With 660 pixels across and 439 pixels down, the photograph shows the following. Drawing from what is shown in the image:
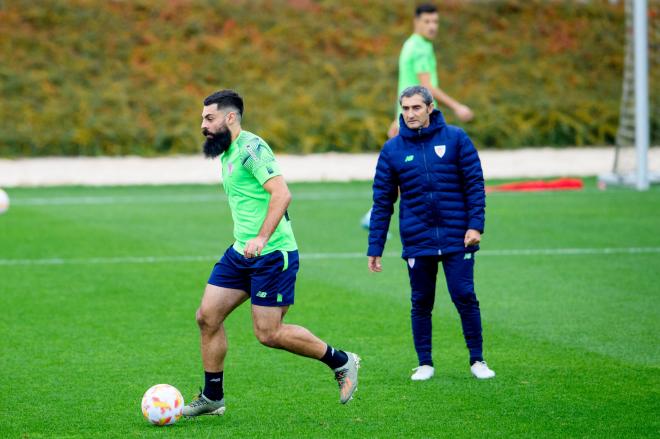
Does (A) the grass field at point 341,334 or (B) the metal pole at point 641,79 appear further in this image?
(B) the metal pole at point 641,79

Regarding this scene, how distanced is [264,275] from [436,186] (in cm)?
161

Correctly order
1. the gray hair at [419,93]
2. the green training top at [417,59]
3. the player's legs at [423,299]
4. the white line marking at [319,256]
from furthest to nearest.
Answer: the white line marking at [319,256] < the green training top at [417,59] < the player's legs at [423,299] < the gray hair at [419,93]

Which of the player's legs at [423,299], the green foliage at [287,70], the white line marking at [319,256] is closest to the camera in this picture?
the player's legs at [423,299]

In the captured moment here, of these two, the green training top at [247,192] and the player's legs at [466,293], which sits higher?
the green training top at [247,192]

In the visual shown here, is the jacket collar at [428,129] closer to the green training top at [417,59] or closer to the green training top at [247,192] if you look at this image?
the green training top at [247,192]

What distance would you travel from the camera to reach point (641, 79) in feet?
69.5

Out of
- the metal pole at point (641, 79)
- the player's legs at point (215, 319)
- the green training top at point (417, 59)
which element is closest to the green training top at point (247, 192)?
the player's legs at point (215, 319)

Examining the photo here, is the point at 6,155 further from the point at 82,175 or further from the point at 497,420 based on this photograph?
the point at 497,420

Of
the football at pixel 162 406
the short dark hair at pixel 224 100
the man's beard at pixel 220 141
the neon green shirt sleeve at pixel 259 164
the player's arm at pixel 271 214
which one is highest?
the short dark hair at pixel 224 100

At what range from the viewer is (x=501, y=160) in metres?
28.2

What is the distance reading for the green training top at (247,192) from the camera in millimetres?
7469

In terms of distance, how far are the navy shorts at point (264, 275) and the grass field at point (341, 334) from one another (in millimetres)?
739

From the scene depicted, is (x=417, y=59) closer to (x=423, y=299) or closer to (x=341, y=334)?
(x=341, y=334)

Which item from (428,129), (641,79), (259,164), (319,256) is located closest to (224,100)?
(259,164)
